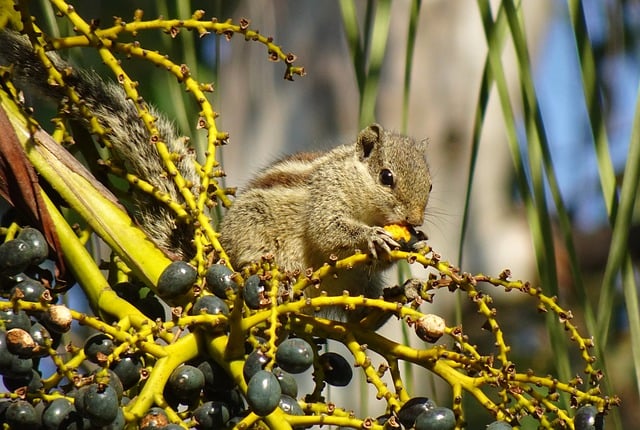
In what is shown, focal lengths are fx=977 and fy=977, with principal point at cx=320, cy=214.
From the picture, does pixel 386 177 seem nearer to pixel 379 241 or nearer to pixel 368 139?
pixel 368 139

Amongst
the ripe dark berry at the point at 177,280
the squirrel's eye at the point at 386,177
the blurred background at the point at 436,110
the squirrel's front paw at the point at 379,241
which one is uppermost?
the blurred background at the point at 436,110

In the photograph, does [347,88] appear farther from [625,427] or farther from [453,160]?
[625,427]

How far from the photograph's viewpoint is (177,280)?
169 centimetres

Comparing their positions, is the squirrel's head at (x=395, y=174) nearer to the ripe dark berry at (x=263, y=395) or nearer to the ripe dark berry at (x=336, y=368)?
the ripe dark berry at (x=336, y=368)

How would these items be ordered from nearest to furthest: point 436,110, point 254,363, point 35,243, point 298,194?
point 254,363, point 35,243, point 298,194, point 436,110

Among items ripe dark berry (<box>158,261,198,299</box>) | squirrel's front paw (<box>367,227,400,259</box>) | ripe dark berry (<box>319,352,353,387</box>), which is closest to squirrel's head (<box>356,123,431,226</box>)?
squirrel's front paw (<box>367,227,400,259</box>)

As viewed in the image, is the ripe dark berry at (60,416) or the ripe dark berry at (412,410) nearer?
the ripe dark berry at (60,416)

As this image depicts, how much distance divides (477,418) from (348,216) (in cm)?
289

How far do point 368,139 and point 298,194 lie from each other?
0.30 m

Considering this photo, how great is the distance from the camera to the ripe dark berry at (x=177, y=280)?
5.54ft

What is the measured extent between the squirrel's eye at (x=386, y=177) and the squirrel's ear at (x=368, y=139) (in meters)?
0.15

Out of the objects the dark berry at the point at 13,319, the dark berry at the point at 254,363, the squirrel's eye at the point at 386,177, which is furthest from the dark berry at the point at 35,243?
the squirrel's eye at the point at 386,177

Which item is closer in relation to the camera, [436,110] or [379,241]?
[379,241]

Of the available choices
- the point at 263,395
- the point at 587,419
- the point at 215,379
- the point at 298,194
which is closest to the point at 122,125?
the point at 298,194
